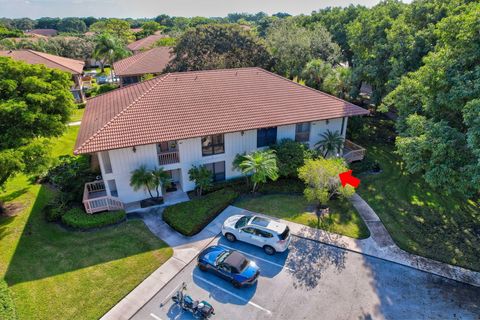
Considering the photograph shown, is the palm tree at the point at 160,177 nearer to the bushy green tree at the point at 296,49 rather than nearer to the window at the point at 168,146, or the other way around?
the window at the point at 168,146

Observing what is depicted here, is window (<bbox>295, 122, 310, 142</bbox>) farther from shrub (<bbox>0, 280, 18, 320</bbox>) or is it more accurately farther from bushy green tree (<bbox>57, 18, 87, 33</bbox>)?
bushy green tree (<bbox>57, 18, 87, 33</bbox>)

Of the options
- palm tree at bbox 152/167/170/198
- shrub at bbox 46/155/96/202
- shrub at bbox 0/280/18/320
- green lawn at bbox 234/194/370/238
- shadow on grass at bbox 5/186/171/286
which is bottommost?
green lawn at bbox 234/194/370/238

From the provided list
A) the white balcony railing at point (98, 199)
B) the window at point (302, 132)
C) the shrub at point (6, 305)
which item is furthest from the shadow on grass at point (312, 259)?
the shrub at point (6, 305)

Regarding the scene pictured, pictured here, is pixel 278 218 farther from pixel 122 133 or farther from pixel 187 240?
pixel 122 133

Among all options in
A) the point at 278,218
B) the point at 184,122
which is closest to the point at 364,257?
the point at 278,218

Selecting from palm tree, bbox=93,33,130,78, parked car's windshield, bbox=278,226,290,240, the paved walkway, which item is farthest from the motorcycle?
palm tree, bbox=93,33,130,78

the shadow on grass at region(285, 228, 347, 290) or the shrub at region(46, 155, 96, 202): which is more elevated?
the shrub at region(46, 155, 96, 202)
